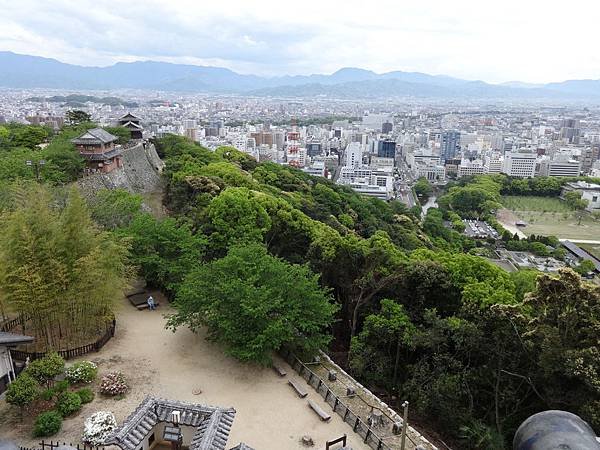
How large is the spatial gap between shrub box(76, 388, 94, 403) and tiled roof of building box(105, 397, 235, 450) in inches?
111

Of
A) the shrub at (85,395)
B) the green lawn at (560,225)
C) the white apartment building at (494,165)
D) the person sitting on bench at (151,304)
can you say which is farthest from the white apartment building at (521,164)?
the shrub at (85,395)

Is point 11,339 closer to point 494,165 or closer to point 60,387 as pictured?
point 60,387

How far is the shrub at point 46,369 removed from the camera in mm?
9422

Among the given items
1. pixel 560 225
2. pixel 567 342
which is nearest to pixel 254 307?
pixel 567 342

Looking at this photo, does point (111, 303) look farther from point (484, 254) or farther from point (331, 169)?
point (331, 169)

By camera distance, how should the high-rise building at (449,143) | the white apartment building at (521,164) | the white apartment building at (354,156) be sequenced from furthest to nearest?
the high-rise building at (449,143)
the white apartment building at (354,156)
the white apartment building at (521,164)

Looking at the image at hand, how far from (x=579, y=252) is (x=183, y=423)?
4770cm

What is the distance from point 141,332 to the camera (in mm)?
13055

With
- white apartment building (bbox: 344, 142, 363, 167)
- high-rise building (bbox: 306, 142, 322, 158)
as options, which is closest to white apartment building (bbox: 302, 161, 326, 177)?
white apartment building (bbox: 344, 142, 363, 167)

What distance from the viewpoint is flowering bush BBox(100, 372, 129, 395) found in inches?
396

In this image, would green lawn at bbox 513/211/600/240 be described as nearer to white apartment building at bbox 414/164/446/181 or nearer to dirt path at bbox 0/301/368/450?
white apartment building at bbox 414/164/446/181

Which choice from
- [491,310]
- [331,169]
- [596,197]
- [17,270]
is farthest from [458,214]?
[17,270]

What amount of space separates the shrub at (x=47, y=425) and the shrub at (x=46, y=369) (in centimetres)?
87

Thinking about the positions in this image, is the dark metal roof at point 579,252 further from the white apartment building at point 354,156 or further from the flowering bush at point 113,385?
the white apartment building at point 354,156
